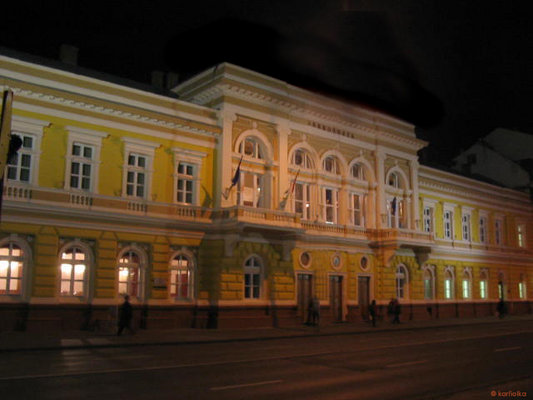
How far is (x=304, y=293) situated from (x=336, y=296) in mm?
2709

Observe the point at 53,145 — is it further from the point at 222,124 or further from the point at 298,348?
the point at 298,348

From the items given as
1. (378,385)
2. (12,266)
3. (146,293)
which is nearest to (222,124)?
(146,293)

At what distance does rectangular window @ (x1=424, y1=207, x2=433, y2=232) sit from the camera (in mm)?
41188

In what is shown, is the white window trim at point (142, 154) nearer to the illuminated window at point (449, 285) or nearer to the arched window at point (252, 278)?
the arched window at point (252, 278)

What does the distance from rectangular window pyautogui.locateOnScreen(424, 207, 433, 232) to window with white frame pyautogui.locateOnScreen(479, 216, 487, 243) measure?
7.39 metres

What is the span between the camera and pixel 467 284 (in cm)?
4419

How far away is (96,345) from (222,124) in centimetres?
1355

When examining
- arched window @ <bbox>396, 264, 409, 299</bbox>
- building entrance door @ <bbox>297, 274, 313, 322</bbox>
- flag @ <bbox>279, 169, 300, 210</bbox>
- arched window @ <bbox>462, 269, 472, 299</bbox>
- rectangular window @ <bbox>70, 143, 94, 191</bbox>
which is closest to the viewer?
rectangular window @ <bbox>70, 143, 94, 191</bbox>

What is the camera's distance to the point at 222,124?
95.3ft

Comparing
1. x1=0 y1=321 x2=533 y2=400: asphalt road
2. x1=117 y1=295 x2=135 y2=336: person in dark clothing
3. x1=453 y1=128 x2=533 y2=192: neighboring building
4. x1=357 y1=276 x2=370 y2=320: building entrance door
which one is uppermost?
x1=453 y1=128 x2=533 y2=192: neighboring building

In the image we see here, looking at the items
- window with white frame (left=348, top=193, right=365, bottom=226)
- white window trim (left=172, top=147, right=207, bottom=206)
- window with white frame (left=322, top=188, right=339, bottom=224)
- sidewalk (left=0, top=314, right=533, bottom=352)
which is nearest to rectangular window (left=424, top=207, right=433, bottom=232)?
window with white frame (left=348, top=193, right=365, bottom=226)

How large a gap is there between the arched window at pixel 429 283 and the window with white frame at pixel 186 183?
65.2 feet

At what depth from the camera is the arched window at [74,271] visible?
2430cm

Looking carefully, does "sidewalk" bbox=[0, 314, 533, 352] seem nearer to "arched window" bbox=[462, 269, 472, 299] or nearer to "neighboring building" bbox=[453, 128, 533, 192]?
"arched window" bbox=[462, 269, 472, 299]
